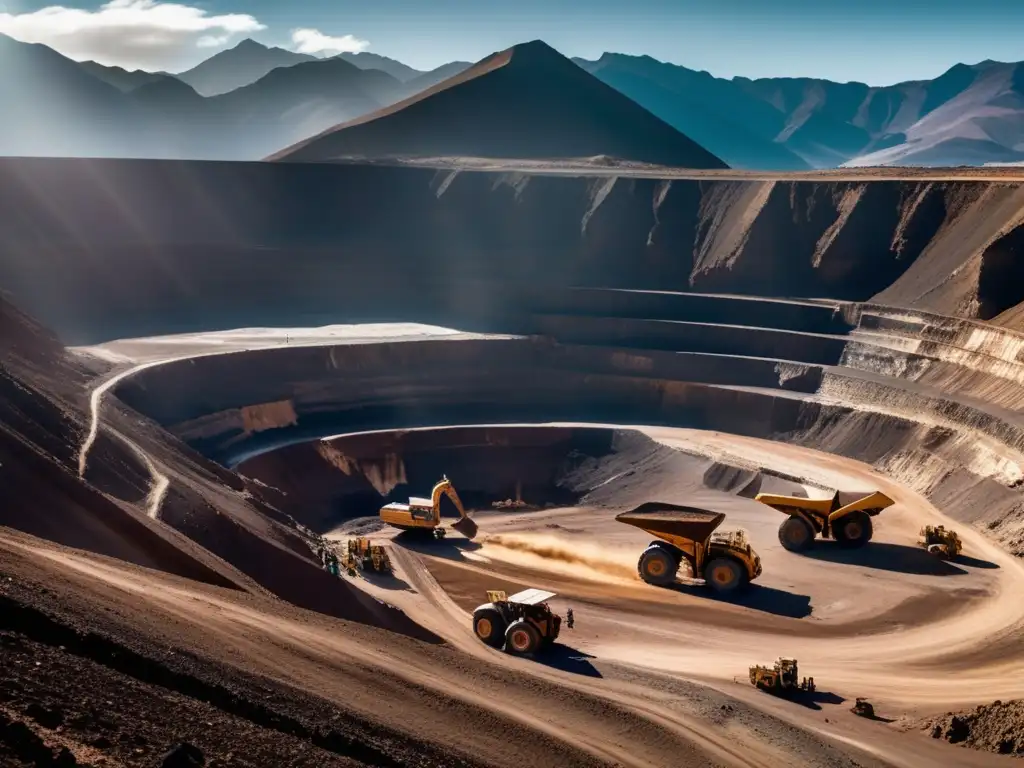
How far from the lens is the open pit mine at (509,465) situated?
1488 centimetres

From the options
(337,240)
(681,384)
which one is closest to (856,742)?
(681,384)

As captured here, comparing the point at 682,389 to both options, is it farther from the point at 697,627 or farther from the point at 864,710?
the point at 864,710

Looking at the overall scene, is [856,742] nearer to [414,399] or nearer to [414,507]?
[414,507]

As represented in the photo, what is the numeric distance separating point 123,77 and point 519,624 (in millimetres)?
187522

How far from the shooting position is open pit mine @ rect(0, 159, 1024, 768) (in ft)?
48.8

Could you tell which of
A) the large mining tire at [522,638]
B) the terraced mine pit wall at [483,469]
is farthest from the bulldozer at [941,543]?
the large mining tire at [522,638]

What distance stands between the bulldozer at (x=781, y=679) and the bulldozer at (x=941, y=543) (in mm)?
12715

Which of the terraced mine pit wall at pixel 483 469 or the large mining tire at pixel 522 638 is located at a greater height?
the terraced mine pit wall at pixel 483 469

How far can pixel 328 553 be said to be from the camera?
30172 mm

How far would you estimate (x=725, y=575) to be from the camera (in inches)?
1186

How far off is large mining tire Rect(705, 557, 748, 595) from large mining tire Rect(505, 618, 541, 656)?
27.3 feet

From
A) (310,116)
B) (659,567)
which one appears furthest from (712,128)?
(659,567)

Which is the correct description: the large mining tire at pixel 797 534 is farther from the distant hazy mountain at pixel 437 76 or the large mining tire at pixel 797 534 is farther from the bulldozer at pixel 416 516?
the distant hazy mountain at pixel 437 76

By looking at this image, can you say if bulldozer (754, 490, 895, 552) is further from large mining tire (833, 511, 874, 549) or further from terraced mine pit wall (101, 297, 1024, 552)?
terraced mine pit wall (101, 297, 1024, 552)
